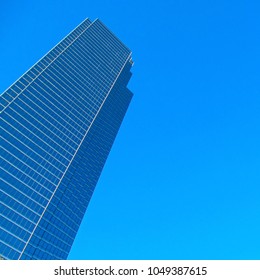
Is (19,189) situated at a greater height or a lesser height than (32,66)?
lesser

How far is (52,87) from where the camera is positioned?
→ 16075 cm

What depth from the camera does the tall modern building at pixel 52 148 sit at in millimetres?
117188

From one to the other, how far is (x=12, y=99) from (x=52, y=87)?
2560 cm

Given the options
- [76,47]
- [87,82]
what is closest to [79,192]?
[87,82]

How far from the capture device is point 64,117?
155750 mm

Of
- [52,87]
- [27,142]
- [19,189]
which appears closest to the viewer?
[19,189]

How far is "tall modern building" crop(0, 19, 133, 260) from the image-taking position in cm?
11719

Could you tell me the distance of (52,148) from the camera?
140375 millimetres
